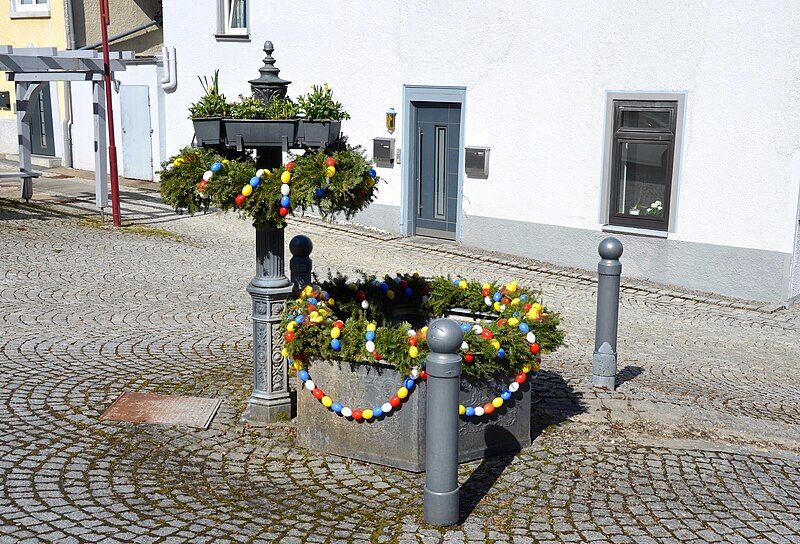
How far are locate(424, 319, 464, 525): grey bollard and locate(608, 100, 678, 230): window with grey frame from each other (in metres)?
7.71

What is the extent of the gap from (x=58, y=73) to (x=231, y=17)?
133 inches

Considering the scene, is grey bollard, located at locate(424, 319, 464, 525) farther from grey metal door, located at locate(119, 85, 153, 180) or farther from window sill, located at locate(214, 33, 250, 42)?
grey metal door, located at locate(119, 85, 153, 180)

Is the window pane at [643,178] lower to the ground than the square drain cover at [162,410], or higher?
higher

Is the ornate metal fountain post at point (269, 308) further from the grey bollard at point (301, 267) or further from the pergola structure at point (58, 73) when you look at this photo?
the pergola structure at point (58, 73)

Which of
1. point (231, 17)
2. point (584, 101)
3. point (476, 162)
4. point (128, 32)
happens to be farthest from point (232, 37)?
point (584, 101)

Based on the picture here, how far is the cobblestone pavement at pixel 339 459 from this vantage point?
5.00 meters

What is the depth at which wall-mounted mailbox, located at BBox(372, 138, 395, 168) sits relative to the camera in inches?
570

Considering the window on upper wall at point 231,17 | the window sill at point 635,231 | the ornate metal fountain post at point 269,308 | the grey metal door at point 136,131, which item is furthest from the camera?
the grey metal door at point 136,131

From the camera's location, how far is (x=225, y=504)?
520 centimetres

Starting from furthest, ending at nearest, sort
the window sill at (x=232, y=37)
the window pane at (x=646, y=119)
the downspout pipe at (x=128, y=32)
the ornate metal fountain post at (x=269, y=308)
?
1. the downspout pipe at (x=128, y=32)
2. the window sill at (x=232, y=37)
3. the window pane at (x=646, y=119)
4. the ornate metal fountain post at (x=269, y=308)

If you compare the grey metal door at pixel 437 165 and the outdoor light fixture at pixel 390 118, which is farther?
the outdoor light fixture at pixel 390 118

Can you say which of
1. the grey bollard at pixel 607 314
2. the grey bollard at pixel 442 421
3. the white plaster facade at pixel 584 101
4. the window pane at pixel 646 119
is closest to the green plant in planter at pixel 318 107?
the grey bollard at pixel 442 421

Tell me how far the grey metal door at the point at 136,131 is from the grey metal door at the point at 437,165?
7.63 metres

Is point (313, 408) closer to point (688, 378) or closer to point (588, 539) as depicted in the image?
point (588, 539)
